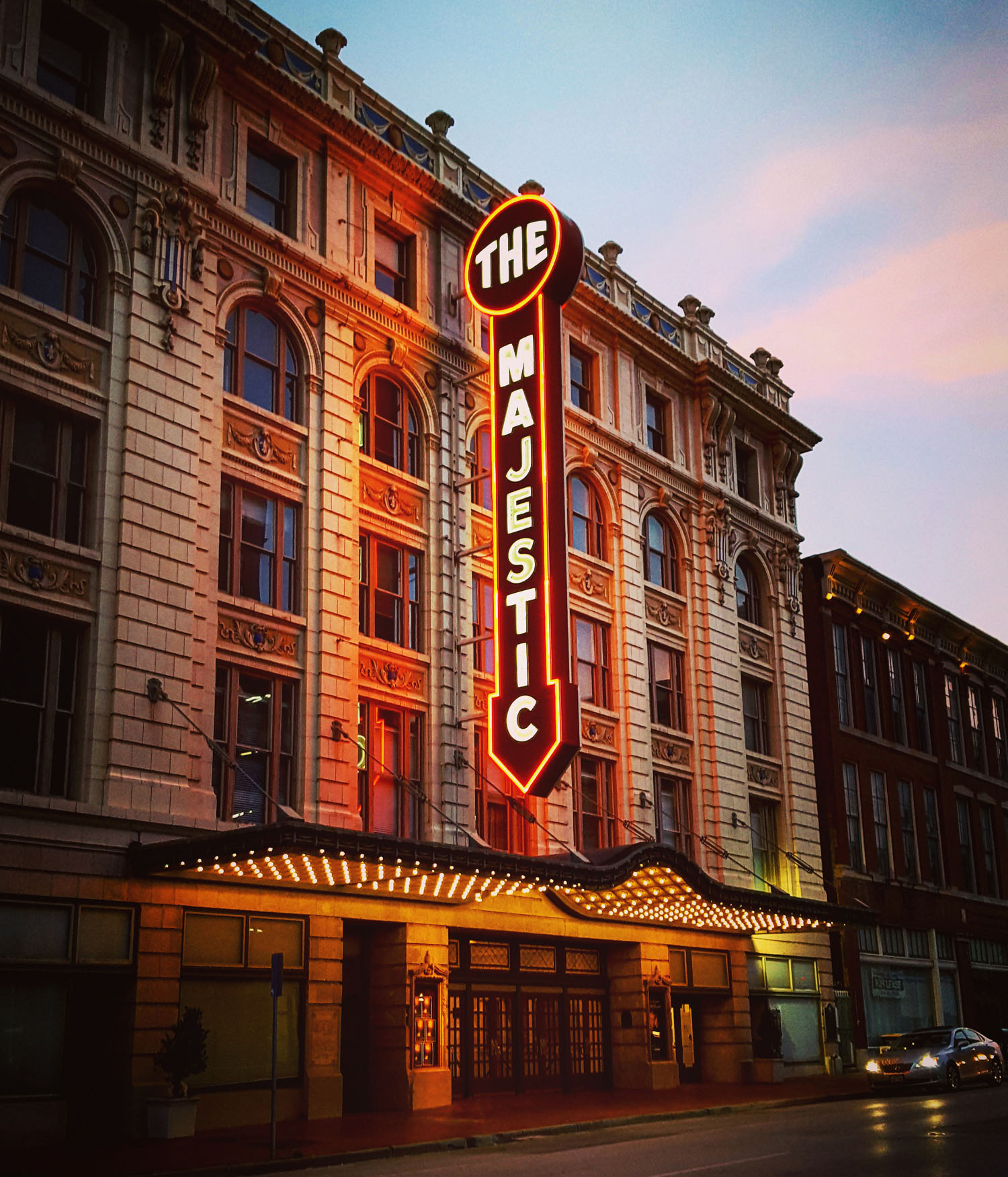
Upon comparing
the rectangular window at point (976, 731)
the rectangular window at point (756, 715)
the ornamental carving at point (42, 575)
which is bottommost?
the ornamental carving at point (42, 575)

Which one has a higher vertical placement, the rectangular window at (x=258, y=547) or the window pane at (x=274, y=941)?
the rectangular window at (x=258, y=547)

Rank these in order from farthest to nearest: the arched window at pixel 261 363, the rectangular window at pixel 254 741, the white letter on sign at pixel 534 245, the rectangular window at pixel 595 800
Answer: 1. the rectangular window at pixel 595 800
2. the white letter on sign at pixel 534 245
3. the arched window at pixel 261 363
4. the rectangular window at pixel 254 741

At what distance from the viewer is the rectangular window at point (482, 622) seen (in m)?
28.4

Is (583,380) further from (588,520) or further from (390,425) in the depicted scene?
(390,425)

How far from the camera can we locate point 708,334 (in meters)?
39.4

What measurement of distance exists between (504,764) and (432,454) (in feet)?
24.0

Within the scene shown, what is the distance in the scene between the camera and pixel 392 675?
26.2 metres

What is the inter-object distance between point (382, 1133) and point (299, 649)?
8.59 metres

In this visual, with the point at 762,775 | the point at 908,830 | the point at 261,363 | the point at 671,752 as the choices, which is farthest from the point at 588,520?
the point at 908,830

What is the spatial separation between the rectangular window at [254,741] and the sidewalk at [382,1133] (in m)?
5.22

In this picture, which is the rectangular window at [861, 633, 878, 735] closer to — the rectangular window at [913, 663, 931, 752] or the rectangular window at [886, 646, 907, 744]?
the rectangular window at [886, 646, 907, 744]

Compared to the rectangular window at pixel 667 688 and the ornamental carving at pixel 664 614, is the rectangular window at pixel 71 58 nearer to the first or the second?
the ornamental carving at pixel 664 614

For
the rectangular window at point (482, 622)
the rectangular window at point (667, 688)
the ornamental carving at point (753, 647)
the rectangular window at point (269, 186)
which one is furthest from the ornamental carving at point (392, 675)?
the ornamental carving at point (753, 647)

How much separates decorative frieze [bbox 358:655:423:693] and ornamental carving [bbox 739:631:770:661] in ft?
45.6
